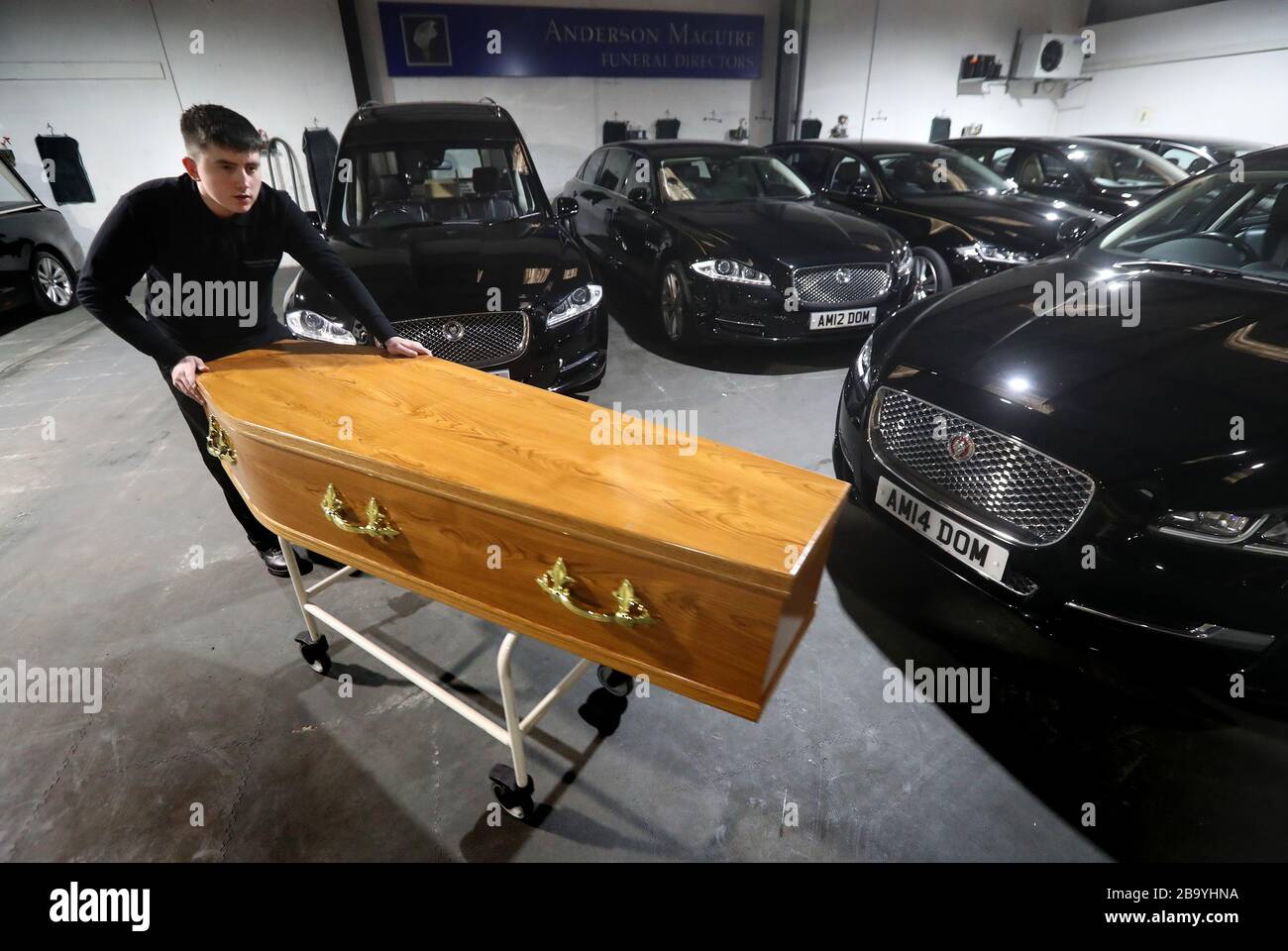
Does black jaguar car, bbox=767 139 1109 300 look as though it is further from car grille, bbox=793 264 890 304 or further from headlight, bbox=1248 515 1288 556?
headlight, bbox=1248 515 1288 556

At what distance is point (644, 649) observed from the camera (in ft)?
3.55

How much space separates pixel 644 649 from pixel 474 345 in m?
1.96

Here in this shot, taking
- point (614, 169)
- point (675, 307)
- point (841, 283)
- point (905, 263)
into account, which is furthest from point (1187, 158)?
point (675, 307)

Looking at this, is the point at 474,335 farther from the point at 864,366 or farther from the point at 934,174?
the point at 934,174

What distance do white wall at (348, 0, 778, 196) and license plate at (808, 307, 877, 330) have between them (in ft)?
15.1

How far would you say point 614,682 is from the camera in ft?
5.55

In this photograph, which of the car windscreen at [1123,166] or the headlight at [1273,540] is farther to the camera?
the car windscreen at [1123,166]

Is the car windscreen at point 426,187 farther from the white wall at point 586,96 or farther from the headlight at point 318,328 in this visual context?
the white wall at point 586,96

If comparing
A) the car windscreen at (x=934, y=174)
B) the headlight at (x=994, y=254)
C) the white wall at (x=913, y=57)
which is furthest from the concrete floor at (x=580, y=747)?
the white wall at (x=913, y=57)

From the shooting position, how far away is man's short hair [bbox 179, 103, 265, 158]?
4.80 ft

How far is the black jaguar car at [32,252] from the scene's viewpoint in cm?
475

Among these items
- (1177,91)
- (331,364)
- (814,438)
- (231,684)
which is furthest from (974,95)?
(231,684)

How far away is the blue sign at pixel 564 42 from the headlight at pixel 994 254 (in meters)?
5.53
